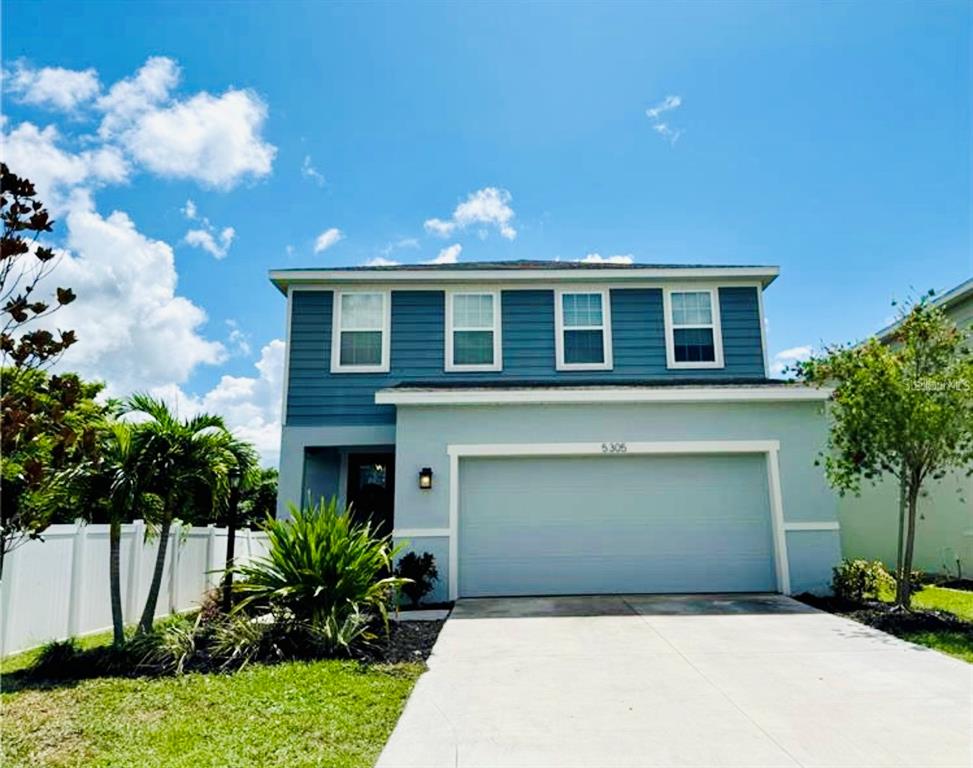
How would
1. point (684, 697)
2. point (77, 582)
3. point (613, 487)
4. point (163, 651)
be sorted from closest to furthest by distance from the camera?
point (684, 697) < point (163, 651) < point (77, 582) < point (613, 487)

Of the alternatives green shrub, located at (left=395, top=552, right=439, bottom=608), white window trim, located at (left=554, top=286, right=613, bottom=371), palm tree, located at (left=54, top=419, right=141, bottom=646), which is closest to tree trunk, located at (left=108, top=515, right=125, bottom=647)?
palm tree, located at (left=54, top=419, right=141, bottom=646)

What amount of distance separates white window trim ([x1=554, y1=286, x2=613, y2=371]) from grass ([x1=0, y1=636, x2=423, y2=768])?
23.4ft

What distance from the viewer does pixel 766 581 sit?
33.2 feet

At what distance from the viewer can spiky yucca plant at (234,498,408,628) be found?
6.87 meters

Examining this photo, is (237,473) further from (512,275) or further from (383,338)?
(512,275)

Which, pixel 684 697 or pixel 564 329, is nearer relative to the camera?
pixel 684 697

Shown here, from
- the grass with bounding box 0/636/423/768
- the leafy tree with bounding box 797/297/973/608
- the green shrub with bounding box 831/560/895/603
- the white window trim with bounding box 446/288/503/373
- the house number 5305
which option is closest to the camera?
the grass with bounding box 0/636/423/768

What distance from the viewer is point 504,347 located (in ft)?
39.8

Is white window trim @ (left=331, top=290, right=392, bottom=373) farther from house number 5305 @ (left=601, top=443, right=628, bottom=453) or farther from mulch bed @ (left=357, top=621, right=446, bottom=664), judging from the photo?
mulch bed @ (left=357, top=621, right=446, bottom=664)

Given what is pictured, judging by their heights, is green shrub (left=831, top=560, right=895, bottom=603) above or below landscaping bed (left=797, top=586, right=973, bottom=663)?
above

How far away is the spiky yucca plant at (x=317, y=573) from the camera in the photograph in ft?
22.5

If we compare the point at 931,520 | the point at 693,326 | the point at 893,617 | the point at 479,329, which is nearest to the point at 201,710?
the point at 893,617

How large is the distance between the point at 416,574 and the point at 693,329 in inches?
273

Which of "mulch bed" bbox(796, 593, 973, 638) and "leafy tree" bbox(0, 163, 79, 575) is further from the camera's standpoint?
"mulch bed" bbox(796, 593, 973, 638)
